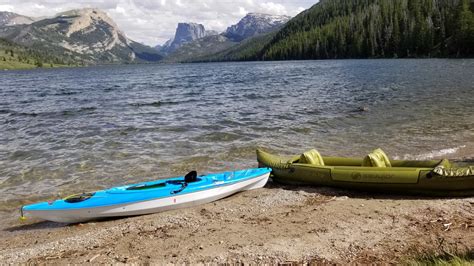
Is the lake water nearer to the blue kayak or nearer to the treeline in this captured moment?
the blue kayak

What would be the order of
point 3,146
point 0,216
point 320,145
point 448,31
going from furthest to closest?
point 448,31, point 3,146, point 320,145, point 0,216

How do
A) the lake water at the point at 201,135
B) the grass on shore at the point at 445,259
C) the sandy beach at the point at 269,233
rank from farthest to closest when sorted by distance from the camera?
the lake water at the point at 201,135, the sandy beach at the point at 269,233, the grass on shore at the point at 445,259

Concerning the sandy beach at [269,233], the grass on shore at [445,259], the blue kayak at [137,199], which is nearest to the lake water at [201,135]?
the blue kayak at [137,199]

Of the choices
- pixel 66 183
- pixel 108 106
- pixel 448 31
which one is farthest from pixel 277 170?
pixel 448 31

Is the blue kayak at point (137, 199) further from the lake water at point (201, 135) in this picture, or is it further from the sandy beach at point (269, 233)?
the lake water at point (201, 135)

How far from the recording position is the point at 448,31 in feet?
392

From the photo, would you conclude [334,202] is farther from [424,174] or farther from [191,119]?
[191,119]

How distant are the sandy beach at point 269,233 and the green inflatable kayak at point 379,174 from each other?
0.30 m

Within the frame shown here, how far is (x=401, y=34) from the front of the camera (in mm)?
137375

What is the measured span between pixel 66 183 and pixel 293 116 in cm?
1663

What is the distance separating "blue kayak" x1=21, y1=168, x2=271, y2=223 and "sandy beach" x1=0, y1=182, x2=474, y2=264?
246 millimetres

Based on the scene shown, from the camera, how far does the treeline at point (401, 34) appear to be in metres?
108

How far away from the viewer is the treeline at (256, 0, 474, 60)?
108m

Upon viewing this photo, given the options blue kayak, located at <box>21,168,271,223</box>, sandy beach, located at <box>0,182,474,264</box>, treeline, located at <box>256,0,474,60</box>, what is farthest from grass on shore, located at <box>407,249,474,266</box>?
treeline, located at <box>256,0,474,60</box>
